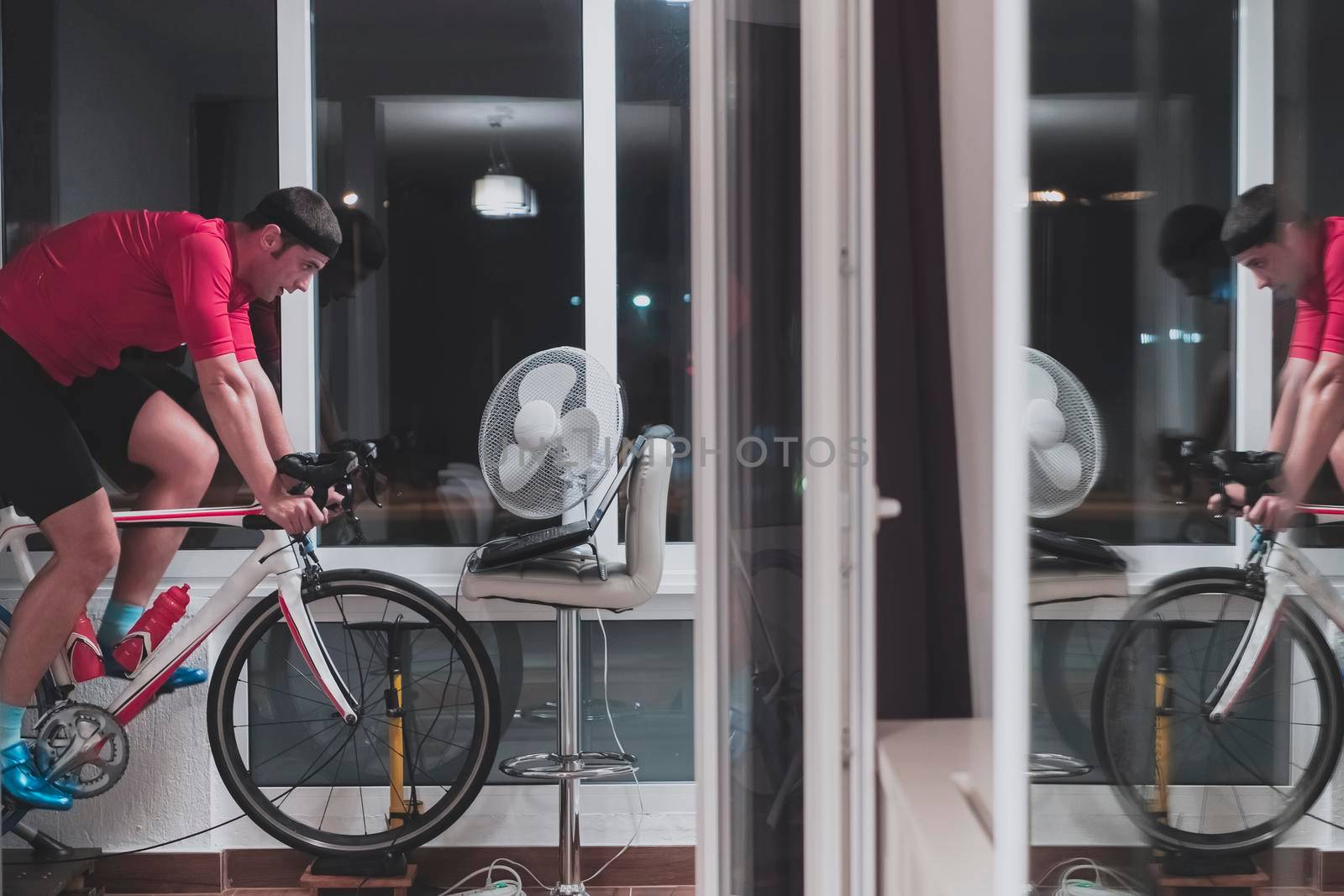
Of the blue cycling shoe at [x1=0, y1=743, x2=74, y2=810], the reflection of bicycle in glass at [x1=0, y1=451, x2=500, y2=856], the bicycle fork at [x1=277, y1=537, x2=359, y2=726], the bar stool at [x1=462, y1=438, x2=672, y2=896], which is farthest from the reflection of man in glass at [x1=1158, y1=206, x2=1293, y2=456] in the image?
the blue cycling shoe at [x1=0, y1=743, x2=74, y2=810]

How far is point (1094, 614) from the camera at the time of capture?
21.5 inches

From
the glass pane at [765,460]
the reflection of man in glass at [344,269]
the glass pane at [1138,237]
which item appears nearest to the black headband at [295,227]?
the reflection of man in glass at [344,269]

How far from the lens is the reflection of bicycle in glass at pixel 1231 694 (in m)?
0.31

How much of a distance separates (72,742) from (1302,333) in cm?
272

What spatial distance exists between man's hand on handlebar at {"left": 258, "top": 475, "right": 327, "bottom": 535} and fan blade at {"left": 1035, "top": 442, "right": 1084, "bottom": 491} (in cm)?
211

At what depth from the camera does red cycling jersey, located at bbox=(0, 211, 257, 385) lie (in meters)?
2.33

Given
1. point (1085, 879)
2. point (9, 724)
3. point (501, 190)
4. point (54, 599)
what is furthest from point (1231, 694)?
point (9, 724)

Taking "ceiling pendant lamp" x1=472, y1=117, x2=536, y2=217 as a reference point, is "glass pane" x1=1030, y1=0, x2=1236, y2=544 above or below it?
below

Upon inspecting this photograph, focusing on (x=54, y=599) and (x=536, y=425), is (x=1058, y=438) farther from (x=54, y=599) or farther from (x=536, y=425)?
(x=54, y=599)

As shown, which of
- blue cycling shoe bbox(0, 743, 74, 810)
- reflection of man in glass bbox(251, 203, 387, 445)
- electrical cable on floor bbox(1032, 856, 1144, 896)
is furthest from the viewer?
reflection of man in glass bbox(251, 203, 387, 445)

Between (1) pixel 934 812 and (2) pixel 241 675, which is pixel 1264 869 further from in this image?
(2) pixel 241 675

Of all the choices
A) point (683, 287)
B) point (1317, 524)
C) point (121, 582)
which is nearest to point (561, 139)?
point (683, 287)

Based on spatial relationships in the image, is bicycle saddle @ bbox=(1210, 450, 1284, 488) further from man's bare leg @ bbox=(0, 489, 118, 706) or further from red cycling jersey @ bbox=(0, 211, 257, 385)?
man's bare leg @ bbox=(0, 489, 118, 706)

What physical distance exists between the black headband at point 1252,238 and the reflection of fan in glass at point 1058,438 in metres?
0.16
